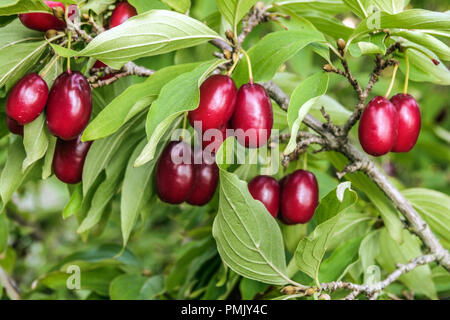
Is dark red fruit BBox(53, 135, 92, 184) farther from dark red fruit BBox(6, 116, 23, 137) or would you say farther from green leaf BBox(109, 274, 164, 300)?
green leaf BBox(109, 274, 164, 300)

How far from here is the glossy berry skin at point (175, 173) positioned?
1272mm

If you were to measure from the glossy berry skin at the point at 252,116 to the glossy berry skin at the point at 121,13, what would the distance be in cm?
36

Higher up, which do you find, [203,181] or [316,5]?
[316,5]

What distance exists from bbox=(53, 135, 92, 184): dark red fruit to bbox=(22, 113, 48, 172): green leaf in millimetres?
71

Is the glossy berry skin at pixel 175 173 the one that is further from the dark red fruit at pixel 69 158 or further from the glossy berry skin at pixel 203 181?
the dark red fruit at pixel 69 158

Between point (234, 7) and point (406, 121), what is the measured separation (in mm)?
442

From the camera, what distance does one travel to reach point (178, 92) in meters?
1.03

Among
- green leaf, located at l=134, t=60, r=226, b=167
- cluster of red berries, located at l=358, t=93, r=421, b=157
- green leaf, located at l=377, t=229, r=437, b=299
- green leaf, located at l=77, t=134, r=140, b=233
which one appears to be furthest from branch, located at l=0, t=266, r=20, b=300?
Result: cluster of red berries, located at l=358, t=93, r=421, b=157

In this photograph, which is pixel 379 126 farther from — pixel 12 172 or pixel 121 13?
pixel 12 172

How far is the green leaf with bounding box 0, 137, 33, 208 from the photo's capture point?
1257 millimetres

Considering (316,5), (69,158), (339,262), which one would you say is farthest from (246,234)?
(316,5)

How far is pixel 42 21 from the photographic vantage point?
1.15 meters

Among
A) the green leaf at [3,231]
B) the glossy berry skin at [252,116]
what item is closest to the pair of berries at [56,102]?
the glossy berry skin at [252,116]
